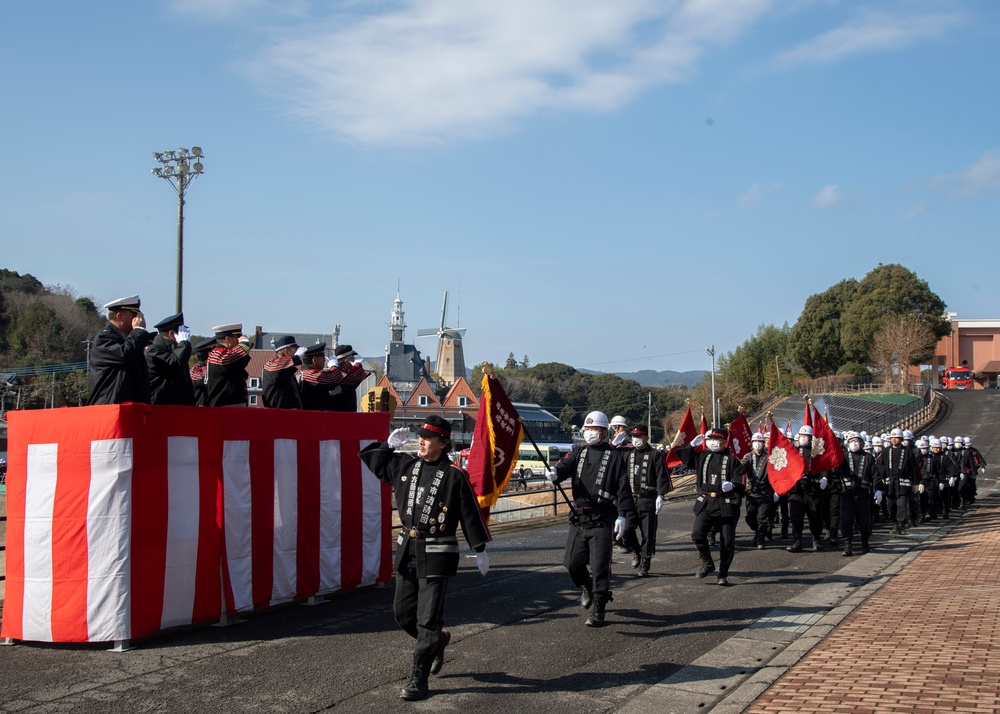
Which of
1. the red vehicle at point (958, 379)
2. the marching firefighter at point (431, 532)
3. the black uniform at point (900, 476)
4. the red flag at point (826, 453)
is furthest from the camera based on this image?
the red vehicle at point (958, 379)

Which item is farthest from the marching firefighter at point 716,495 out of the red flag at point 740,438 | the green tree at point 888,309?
the green tree at point 888,309

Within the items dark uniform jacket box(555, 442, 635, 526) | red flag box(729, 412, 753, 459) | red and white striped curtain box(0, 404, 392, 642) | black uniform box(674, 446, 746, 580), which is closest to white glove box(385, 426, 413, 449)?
red and white striped curtain box(0, 404, 392, 642)

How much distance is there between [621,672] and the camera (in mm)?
6680

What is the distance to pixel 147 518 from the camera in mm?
7164

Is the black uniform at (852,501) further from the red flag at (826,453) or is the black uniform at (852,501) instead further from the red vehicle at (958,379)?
the red vehicle at (958,379)

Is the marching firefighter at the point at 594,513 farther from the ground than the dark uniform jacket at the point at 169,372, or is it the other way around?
the dark uniform jacket at the point at 169,372

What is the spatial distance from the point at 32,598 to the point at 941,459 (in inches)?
769

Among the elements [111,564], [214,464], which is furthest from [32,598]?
[214,464]

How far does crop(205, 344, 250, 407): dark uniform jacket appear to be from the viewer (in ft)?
29.4

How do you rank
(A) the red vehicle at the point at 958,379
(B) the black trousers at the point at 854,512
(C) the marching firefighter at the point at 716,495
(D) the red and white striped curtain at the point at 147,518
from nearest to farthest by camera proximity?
(D) the red and white striped curtain at the point at 147,518
(C) the marching firefighter at the point at 716,495
(B) the black trousers at the point at 854,512
(A) the red vehicle at the point at 958,379

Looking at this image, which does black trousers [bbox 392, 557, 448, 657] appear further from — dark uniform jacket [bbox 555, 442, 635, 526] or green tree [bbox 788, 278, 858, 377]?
green tree [bbox 788, 278, 858, 377]

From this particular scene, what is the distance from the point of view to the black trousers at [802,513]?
14.1m

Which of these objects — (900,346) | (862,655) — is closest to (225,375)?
(862,655)

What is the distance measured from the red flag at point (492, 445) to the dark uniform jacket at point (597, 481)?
601mm
